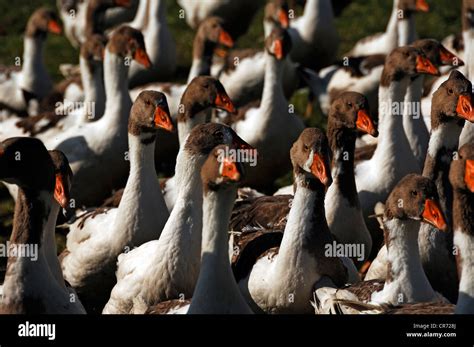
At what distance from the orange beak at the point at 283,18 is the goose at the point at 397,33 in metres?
1.42

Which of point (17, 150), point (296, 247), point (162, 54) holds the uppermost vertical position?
point (162, 54)

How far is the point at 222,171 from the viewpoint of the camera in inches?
337

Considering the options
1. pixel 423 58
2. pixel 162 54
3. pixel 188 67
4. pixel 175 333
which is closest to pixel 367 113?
pixel 423 58

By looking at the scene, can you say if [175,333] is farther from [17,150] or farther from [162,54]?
[162,54]

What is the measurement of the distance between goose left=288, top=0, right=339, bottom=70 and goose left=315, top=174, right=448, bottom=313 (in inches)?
305

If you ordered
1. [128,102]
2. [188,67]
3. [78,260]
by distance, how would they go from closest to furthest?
[78,260], [128,102], [188,67]

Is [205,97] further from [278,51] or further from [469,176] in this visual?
[469,176]

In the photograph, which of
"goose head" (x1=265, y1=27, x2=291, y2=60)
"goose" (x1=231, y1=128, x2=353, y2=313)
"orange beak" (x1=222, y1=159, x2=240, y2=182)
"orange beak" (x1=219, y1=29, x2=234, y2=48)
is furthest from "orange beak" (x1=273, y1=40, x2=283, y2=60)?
"orange beak" (x1=222, y1=159, x2=240, y2=182)

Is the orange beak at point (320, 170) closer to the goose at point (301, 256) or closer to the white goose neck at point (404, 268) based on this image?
the goose at point (301, 256)

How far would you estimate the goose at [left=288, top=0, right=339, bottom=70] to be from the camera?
16.9m

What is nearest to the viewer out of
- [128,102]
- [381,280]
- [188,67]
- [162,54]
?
[381,280]

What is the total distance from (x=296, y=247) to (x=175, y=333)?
4.37 ft

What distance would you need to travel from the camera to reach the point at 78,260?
10789 mm

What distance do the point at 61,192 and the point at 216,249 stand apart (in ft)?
5.34
